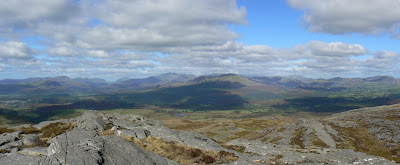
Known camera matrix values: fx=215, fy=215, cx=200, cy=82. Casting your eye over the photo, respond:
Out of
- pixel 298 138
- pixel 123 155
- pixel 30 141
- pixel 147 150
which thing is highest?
pixel 123 155

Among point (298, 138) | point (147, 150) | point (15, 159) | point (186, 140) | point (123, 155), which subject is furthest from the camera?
point (298, 138)

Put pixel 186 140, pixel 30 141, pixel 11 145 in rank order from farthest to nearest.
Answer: pixel 186 140 < pixel 30 141 < pixel 11 145

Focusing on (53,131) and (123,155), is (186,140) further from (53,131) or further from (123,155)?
(53,131)

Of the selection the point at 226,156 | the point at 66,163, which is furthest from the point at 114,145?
the point at 226,156

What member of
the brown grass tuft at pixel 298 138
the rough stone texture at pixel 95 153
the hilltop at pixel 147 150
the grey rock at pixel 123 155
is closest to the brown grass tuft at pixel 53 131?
the hilltop at pixel 147 150

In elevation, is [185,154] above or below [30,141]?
below

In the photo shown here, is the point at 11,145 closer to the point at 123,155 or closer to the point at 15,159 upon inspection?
the point at 15,159

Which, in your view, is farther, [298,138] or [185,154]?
[298,138]

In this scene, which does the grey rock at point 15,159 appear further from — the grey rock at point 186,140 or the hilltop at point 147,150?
the grey rock at point 186,140

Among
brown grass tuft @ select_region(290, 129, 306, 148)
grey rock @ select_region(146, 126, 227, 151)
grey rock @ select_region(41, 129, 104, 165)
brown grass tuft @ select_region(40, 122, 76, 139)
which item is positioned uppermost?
grey rock @ select_region(41, 129, 104, 165)

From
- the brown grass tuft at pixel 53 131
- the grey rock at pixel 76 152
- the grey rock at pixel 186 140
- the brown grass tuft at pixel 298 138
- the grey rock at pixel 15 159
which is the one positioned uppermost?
the grey rock at pixel 76 152

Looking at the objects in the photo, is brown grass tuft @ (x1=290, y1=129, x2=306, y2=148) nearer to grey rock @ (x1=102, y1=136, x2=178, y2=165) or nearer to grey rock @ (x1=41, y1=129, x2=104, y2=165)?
grey rock @ (x1=102, y1=136, x2=178, y2=165)

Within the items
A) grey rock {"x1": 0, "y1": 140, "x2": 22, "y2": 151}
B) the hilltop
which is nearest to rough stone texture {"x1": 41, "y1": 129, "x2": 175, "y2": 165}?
the hilltop

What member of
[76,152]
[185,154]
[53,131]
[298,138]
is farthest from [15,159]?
[298,138]
